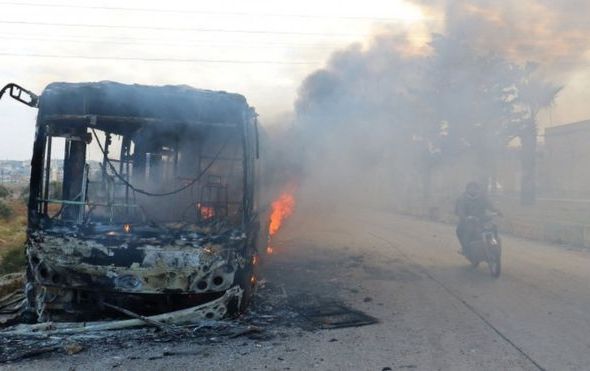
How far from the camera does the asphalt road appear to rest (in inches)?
175

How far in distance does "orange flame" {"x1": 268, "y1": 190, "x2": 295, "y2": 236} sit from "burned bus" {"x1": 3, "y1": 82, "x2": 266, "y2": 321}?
6.46m

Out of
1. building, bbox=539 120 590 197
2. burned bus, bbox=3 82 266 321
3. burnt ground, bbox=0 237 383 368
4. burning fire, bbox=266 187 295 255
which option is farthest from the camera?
building, bbox=539 120 590 197

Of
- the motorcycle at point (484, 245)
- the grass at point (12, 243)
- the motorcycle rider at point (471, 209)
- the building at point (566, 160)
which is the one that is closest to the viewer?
the motorcycle at point (484, 245)

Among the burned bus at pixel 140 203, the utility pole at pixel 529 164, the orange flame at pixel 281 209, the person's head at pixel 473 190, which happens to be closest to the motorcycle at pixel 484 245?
the person's head at pixel 473 190

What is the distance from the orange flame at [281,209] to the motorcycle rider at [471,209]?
4734mm

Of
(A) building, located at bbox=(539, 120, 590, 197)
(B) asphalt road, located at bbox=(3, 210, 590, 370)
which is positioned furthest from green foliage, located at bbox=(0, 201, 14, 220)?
(A) building, located at bbox=(539, 120, 590, 197)

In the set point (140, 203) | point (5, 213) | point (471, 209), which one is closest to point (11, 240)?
point (5, 213)

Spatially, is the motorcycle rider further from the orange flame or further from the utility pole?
the utility pole

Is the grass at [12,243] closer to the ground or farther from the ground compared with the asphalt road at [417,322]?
closer to the ground

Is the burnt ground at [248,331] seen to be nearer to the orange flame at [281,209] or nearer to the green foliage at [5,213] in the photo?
the orange flame at [281,209]

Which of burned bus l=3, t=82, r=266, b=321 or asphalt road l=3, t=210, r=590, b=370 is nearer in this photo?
asphalt road l=3, t=210, r=590, b=370

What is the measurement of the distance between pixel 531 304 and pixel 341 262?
416cm

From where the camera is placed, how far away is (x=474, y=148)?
2891cm

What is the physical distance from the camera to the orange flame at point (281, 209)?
43.0 feet
